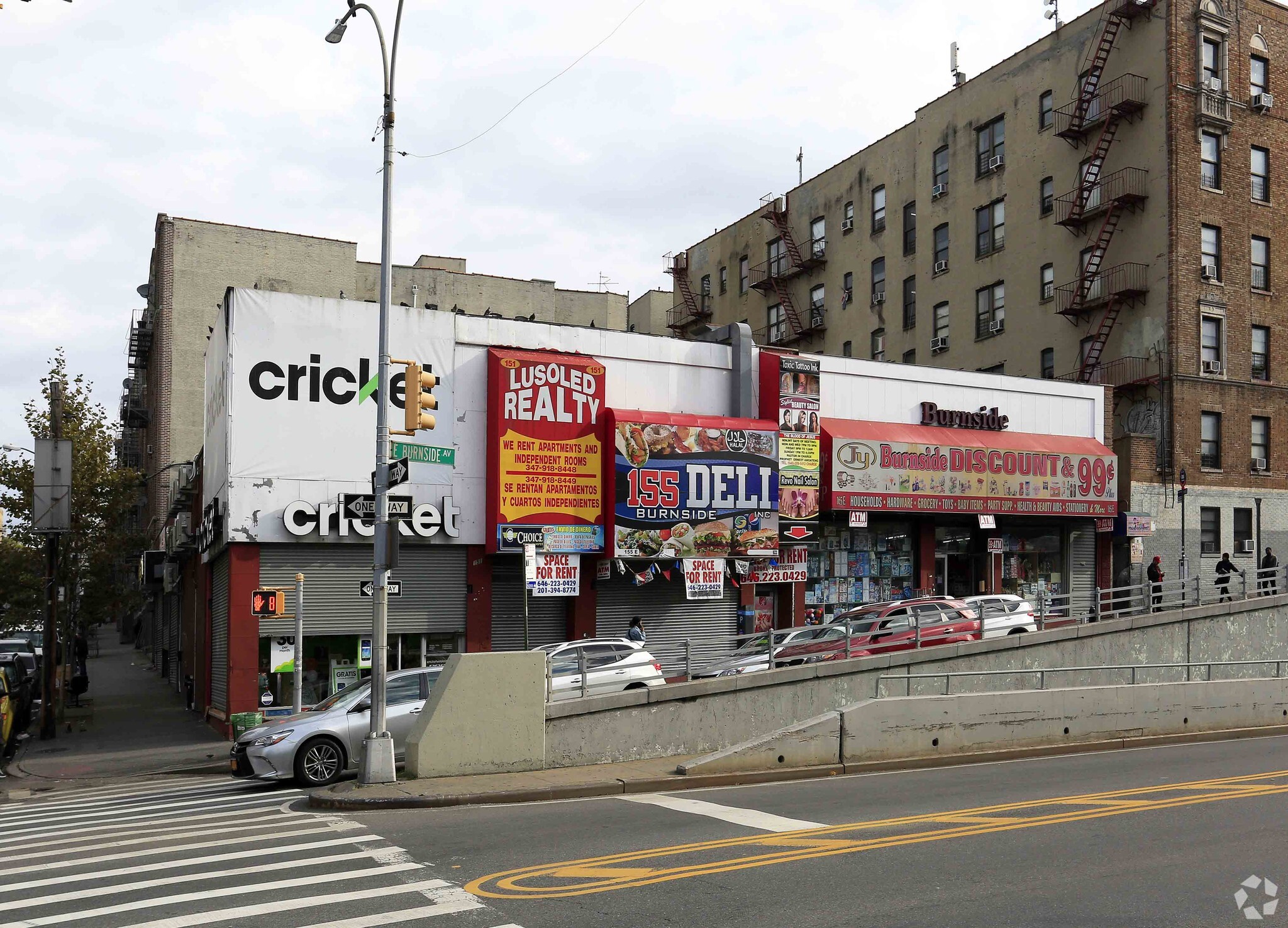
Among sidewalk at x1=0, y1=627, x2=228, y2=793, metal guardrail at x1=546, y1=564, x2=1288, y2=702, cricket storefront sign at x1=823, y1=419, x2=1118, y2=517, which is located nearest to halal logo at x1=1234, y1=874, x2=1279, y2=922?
metal guardrail at x1=546, y1=564, x2=1288, y2=702

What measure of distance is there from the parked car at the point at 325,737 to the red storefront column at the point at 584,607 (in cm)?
1032

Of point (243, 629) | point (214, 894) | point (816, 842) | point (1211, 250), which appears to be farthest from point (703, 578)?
point (1211, 250)

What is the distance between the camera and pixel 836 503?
3158 centimetres

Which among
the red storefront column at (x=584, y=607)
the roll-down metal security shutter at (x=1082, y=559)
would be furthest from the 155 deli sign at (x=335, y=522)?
the roll-down metal security shutter at (x=1082, y=559)

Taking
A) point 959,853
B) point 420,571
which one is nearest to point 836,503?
point 420,571

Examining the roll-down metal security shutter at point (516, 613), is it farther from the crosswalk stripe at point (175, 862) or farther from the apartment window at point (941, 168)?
the apartment window at point (941, 168)

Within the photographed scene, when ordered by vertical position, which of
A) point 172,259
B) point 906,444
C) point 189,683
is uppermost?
point 172,259

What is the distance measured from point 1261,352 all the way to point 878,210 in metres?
17.0

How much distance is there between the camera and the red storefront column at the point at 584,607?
2856 centimetres

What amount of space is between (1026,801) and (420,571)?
16255mm

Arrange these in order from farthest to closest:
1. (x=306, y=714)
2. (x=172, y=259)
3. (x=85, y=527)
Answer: (x=172, y=259) → (x=85, y=527) → (x=306, y=714)

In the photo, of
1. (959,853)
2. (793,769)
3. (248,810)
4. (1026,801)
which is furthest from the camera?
(793,769)

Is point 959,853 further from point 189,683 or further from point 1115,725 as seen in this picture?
point 189,683

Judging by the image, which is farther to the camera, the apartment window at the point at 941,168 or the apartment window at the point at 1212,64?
the apartment window at the point at 941,168
